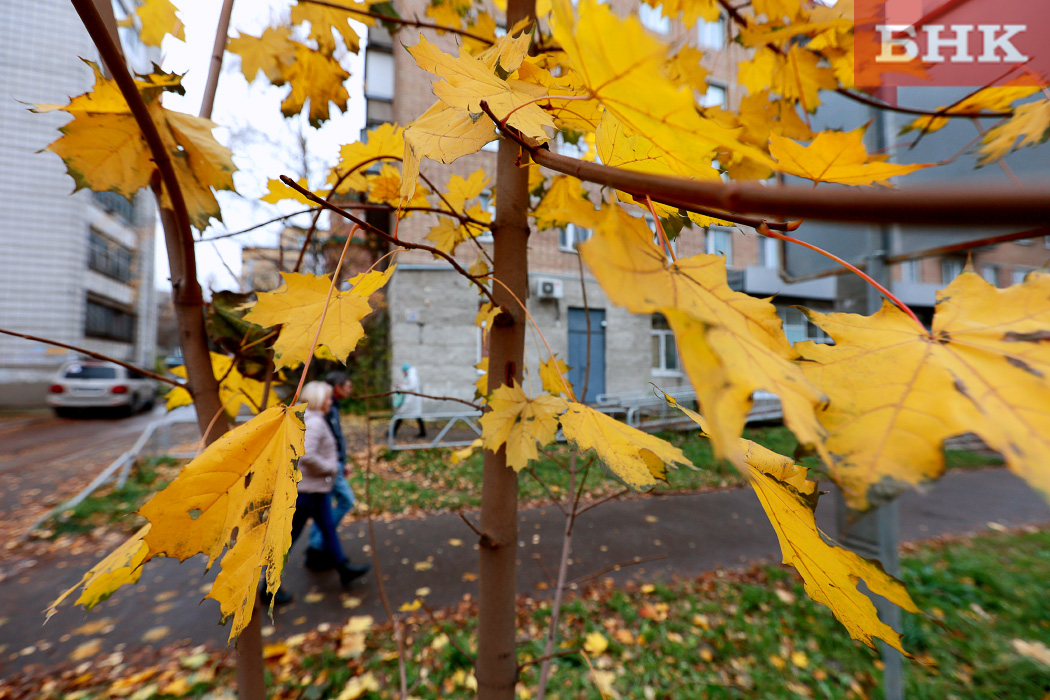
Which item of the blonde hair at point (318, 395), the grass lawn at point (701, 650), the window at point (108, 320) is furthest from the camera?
the window at point (108, 320)

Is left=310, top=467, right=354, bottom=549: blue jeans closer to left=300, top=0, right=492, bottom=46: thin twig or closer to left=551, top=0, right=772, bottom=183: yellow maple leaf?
left=300, top=0, right=492, bottom=46: thin twig

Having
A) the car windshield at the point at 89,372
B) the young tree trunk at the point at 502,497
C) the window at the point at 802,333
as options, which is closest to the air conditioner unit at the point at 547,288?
the window at the point at 802,333

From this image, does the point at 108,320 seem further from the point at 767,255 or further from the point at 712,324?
the point at 767,255

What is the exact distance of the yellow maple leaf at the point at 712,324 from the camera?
0.27m

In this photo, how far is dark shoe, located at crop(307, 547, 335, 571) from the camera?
298cm

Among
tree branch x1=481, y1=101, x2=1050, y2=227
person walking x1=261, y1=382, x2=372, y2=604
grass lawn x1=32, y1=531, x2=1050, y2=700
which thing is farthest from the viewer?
person walking x1=261, y1=382, x2=372, y2=604

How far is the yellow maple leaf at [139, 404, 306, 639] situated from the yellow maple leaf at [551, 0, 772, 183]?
1.68 ft

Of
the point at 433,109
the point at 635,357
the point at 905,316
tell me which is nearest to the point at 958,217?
the point at 905,316

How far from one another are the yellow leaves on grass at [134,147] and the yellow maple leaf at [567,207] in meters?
0.71

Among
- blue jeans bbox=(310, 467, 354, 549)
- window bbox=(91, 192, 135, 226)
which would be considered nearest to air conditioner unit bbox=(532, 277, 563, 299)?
blue jeans bbox=(310, 467, 354, 549)

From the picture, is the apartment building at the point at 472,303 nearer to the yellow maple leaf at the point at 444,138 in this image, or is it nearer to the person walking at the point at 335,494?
the person walking at the point at 335,494

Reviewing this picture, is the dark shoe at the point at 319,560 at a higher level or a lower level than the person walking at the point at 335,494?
lower

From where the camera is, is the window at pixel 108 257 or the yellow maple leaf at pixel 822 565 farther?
the window at pixel 108 257

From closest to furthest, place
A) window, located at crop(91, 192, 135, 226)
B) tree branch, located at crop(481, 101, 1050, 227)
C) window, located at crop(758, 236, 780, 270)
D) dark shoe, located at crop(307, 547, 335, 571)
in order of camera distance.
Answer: tree branch, located at crop(481, 101, 1050, 227)
dark shoe, located at crop(307, 547, 335, 571)
window, located at crop(758, 236, 780, 270)
window, located at crop(91, 192, 135, 226)
